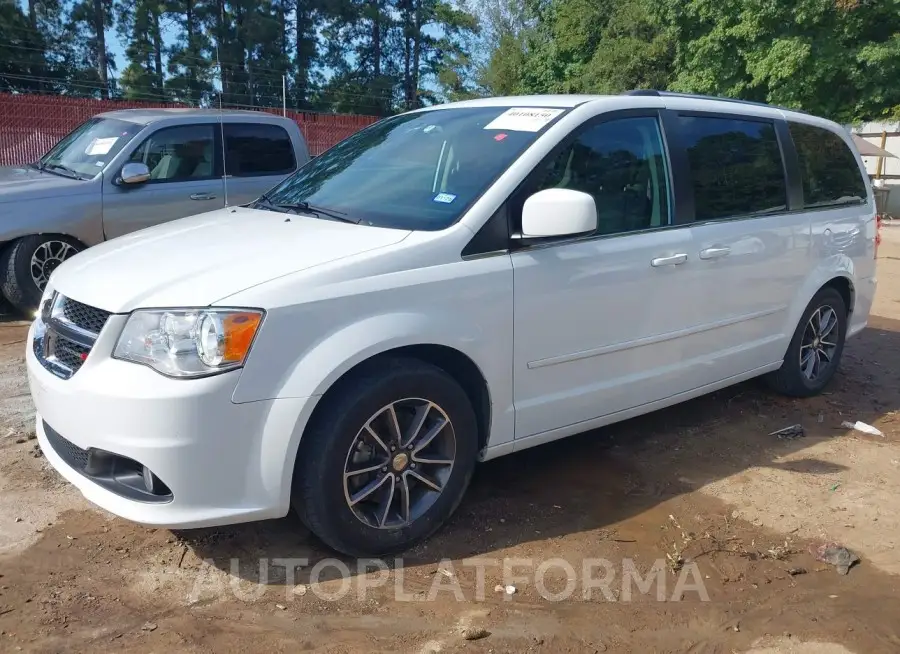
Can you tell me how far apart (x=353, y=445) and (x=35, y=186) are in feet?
16.9

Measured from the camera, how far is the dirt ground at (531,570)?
279 cm

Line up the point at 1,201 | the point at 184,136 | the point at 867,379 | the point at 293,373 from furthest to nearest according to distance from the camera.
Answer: the point at 184,136, the point at 1,201, the point at 867,379, the point at 293,373

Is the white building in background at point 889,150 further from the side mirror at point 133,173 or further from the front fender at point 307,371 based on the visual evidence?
the front fender at point 307,371

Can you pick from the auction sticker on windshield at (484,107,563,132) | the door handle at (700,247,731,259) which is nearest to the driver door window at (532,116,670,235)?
the auction sticker on windshield at (484,107,563,132)

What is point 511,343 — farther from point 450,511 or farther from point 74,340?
point 74,340

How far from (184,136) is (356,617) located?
5.85 m

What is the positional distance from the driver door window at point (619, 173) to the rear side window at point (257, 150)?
15.9 feet

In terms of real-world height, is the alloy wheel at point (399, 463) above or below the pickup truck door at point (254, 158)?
below

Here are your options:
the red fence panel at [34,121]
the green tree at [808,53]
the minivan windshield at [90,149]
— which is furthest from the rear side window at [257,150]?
the green tree at [808,53]

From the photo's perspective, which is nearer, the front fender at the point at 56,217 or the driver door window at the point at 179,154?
the front fender at the point at 56,217

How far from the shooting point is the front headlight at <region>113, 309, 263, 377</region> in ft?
8.95

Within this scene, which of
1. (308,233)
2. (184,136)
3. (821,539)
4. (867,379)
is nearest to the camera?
(308,233)

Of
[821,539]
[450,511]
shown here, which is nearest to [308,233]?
[450,511]

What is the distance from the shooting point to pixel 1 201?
259 inches
